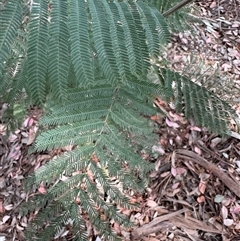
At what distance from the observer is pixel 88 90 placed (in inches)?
61.7

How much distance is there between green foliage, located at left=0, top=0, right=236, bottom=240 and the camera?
0.99 metres

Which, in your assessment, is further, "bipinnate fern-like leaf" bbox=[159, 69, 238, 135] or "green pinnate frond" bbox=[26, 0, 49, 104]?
"bipinnate fern-like leaf" bbox=[159, 69, 238, 135]

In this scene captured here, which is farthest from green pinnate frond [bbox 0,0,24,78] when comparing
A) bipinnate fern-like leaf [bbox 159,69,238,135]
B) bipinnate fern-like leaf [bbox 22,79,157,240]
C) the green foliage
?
bipinnate fern-like leaf [bbox 159,69,238,135]

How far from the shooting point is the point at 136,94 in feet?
5.46

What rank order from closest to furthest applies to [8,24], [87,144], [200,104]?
[8,24], [87,144], [200,104]

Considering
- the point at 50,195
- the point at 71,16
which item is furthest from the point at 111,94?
the point at 71,16

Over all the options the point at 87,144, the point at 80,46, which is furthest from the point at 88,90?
the point at 80,46

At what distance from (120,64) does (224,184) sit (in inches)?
64.5

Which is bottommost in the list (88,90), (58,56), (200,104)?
(200,104)

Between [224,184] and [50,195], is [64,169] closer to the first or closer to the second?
[50,195]

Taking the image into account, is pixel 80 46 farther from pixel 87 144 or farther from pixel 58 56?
pixel 87 144

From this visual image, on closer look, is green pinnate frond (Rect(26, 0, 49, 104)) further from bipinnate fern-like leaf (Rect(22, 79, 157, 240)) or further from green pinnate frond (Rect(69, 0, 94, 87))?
bipinnate fern-like leaf (Rect(22, 79, 157, 240))

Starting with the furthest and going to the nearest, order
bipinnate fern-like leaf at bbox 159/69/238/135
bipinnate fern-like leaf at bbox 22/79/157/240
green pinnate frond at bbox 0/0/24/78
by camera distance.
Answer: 1. bipinnate fern-like leaf at bbox 159/69/238/135
2. bipinnate fern-like leaf at bbox 22/79/157/240
3. green pinnate frond at bbox 0/0/24/78

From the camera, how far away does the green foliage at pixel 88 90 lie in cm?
99
